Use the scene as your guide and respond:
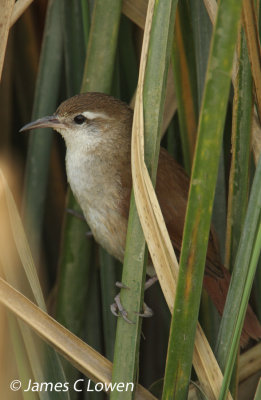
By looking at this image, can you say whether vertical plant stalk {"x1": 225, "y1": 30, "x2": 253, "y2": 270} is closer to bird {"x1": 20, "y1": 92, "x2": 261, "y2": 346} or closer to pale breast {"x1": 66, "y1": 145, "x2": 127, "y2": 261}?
bird {"x1": 20, "y1": 92, "x2": 261, "y2": 346}

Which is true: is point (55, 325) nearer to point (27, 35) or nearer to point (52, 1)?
point (52, 1)

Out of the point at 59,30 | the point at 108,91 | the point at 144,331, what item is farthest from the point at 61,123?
the point at 144,331

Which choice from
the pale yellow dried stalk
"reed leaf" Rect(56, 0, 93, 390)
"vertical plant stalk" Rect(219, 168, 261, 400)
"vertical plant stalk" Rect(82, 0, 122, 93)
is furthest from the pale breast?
"vertical plant stalk" Rect(219, 168, 261, 400)

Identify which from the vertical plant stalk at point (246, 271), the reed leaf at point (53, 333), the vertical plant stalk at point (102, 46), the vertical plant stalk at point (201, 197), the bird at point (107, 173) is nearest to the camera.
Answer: the vertical plant stalk at point (201, 197)

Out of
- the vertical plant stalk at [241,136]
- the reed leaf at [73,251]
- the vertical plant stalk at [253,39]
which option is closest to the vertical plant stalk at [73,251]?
the reed leaf at [73,251]

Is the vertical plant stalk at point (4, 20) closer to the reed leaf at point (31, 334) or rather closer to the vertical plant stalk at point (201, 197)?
the reed leaf at point (31, 334)
